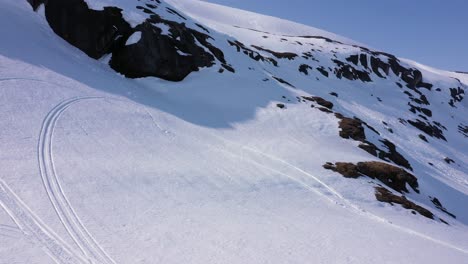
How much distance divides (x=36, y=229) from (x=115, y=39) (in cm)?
2837

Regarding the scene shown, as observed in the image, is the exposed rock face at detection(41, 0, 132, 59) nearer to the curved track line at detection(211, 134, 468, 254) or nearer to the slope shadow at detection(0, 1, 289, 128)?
the slope shadow at detection(0, 1, 289, 128)

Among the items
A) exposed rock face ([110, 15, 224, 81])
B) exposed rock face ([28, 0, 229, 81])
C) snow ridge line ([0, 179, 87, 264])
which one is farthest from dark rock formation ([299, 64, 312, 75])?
snow ridge line ([0, 179, 87, 264])

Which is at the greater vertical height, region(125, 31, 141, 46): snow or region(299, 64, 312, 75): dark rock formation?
region(125, 31, 141, 46): snow

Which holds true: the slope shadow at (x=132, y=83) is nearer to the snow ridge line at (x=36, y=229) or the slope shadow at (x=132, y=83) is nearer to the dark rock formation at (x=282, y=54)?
the snow ridge line at (x=36, y=229)

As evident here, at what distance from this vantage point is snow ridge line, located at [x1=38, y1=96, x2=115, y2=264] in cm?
950

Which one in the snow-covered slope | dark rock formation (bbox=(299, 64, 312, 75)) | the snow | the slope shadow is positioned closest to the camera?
the snow-covered slope

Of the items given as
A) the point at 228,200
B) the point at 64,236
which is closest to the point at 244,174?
the point at 228,200

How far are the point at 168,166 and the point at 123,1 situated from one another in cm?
3041

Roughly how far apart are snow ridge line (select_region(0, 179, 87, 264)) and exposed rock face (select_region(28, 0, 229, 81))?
2380 cm

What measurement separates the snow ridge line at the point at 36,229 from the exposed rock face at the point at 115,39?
78.1 ft

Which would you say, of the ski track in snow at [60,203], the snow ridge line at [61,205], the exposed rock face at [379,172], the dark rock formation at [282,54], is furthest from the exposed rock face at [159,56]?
the dark rock formation at [282,54]

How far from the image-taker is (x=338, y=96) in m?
57.4

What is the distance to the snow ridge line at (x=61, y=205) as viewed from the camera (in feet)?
31.2

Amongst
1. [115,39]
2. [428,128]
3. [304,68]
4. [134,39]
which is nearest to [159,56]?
[134,39]
